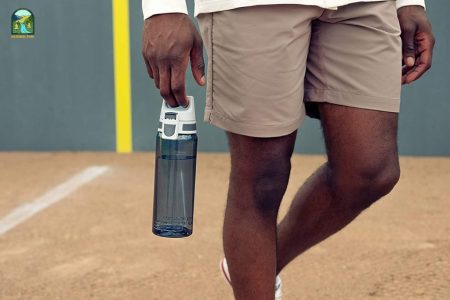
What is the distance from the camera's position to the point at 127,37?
570 cm

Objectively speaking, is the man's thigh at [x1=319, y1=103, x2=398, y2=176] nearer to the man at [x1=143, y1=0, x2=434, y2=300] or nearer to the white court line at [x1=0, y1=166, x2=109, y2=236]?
the man at [x1=143, y1=0, x2=434, y2=300]

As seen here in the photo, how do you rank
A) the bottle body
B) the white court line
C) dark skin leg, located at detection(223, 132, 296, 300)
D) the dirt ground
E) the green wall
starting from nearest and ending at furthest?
dark skin leg, located at detection(223, 132, 296, 300) < the bottle body < the dirt ground < the white court line < the green wall

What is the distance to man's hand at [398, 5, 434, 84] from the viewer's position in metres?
2.22

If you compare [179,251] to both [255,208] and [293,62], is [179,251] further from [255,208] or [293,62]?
[293,62]

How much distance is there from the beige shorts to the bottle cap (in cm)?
8

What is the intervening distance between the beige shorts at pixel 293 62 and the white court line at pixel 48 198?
79.8 inches

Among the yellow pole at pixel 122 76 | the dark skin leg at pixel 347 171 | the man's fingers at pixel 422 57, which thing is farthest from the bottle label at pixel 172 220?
the yellow pole at pixel 122 76

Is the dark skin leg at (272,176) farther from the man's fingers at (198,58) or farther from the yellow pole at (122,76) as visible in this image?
the yellow pole at (122,76)

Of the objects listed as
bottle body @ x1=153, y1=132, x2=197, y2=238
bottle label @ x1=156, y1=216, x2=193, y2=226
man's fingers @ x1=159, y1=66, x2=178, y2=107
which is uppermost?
man's fingers @ x1=159, y1=66, x2=178, y2=107

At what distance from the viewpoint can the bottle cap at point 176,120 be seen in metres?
2.01

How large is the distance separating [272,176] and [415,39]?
69 centimetres

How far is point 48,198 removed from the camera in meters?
4.27

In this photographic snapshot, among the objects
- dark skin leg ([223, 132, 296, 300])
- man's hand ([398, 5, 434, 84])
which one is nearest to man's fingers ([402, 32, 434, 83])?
man's hand ([398, 5, 434, 84])

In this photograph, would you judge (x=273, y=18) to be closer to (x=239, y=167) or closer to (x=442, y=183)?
(x=239, y=167)
